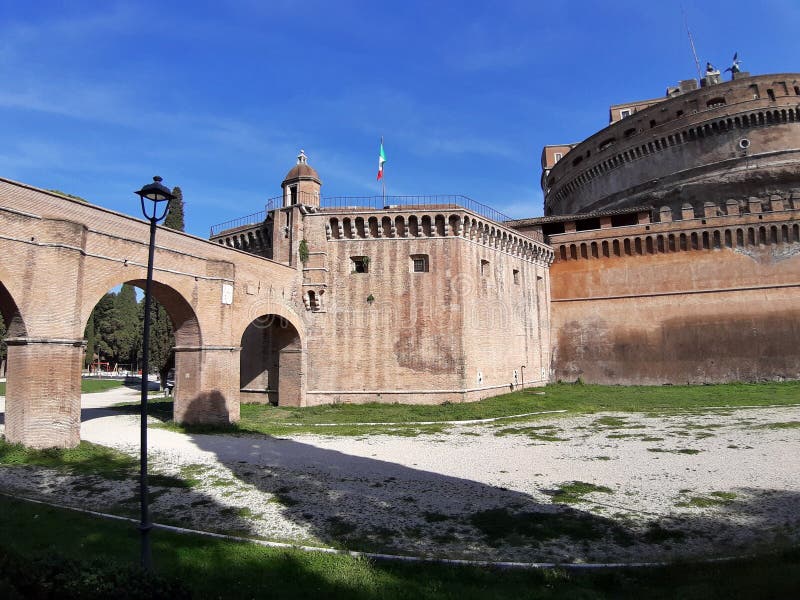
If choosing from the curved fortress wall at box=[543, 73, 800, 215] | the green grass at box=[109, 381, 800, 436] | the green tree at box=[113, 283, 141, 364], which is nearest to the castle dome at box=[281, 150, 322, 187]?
the green grass at box=[109, 381, 800, 436]

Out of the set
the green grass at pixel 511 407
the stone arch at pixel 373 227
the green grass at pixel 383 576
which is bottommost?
the green grass at pixel 511 407

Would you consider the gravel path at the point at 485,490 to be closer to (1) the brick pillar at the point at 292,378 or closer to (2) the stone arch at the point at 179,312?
(2) the stone arch at the point at 179,312

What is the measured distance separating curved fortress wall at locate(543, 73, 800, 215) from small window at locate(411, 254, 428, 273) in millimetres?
22145

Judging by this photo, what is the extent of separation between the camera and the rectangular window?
82.2 feet

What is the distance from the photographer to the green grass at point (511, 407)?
58.7 ft

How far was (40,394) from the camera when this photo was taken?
13.4 m

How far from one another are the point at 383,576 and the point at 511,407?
17.9 meters

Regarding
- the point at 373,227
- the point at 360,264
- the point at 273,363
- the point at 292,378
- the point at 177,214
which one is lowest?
the point at 292,378

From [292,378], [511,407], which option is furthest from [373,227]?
[511,407]

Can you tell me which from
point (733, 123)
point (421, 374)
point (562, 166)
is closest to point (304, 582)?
point (421, 374)

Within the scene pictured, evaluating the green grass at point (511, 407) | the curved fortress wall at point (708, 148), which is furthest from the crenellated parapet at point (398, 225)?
the curved fortress wall at point (708, 148)

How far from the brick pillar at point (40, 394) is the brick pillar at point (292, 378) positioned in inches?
419

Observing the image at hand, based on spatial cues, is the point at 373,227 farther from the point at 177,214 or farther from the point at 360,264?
the point at 177,214

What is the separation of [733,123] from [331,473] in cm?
3840
